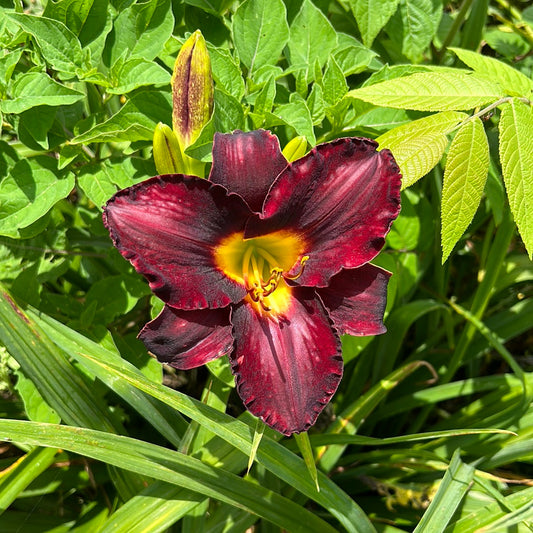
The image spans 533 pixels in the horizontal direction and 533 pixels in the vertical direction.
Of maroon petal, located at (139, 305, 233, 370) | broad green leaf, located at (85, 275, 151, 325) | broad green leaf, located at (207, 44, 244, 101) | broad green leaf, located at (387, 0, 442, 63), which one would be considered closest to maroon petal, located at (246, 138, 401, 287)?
maroon petal, located at (139, 305, 233, 370)

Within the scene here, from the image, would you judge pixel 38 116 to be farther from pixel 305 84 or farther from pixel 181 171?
pixel 305 84

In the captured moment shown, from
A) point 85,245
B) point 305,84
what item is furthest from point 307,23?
point 85,245

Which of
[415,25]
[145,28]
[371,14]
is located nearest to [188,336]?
[145,28]

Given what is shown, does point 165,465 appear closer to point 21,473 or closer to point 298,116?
point 21,473

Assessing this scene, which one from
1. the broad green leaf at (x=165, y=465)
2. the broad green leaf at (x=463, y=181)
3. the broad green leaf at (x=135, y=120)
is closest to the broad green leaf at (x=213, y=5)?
the broad green leaf at (x=135, y=120)

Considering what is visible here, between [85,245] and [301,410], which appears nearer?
[301,410]

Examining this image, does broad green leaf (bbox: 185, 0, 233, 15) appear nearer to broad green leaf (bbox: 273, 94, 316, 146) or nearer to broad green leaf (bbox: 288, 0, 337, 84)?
broad green leaf (bbox: 288, 0, 337, 84)
